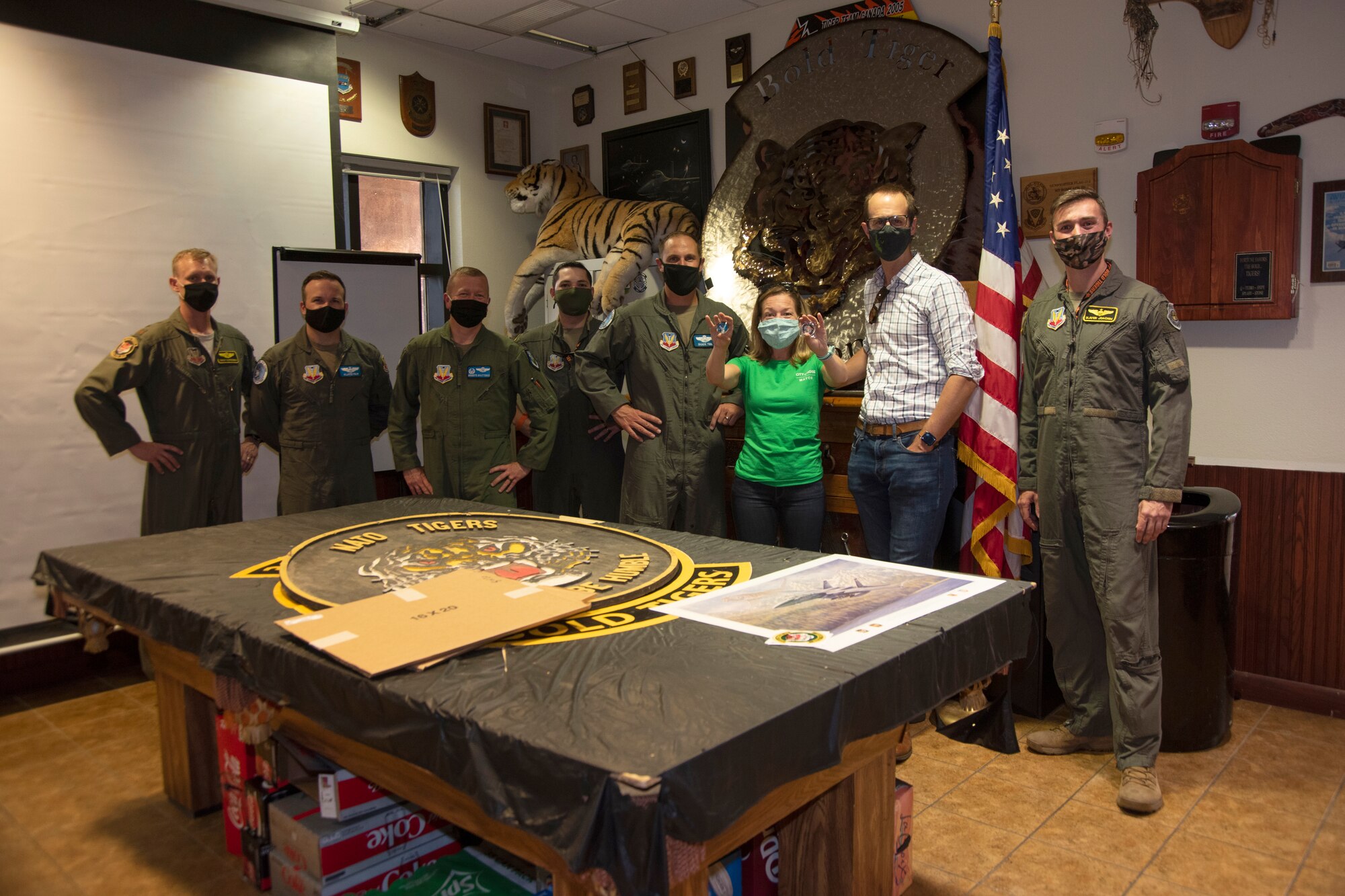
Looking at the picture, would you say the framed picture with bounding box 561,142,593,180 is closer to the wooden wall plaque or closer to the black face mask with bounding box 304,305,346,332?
the wooden wall plaque

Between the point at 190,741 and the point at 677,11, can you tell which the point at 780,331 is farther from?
the point at 677,11

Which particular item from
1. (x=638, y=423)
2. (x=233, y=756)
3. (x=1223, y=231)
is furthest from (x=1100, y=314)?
(x=233, y=756)

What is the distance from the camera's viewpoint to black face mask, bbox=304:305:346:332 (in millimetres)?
3730

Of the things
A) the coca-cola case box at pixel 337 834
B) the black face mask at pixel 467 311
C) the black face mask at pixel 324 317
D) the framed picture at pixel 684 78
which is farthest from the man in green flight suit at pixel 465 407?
the framed picture at pixel 684 78

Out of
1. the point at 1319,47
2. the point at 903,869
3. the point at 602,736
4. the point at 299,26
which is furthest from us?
the point at 299,26

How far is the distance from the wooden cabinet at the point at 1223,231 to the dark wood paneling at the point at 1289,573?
598mm

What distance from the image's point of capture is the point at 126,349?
3.60 m

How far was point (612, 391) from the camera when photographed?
3.63 m

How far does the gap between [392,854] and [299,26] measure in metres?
4.02

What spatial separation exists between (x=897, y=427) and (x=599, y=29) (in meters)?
3.32

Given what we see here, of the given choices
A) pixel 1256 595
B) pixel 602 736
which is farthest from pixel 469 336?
pixel 1256 595

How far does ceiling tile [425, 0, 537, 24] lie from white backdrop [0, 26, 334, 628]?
0.92 metres

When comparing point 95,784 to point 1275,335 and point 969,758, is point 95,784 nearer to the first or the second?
point 969,758

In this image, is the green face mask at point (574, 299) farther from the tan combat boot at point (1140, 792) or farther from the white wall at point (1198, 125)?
the tan combat boot at point (1140, 792)
